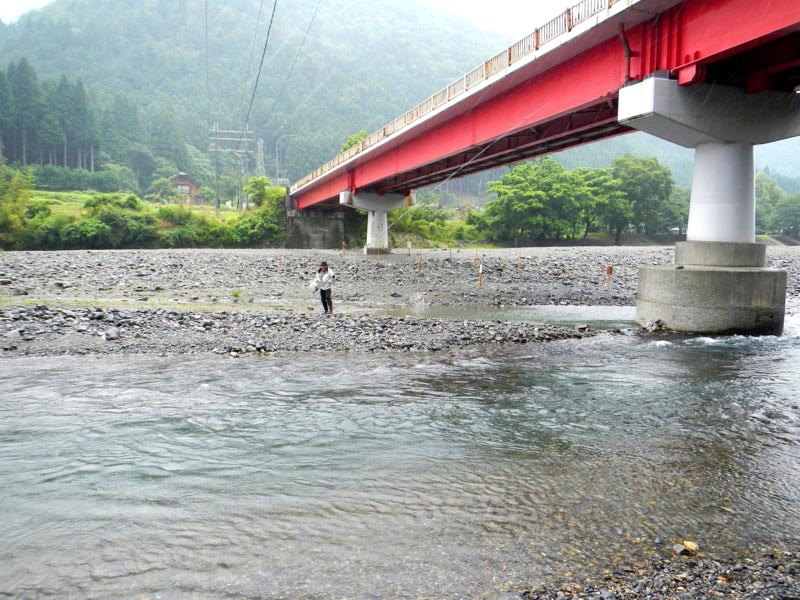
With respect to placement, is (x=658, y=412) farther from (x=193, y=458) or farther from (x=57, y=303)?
(x=57, y=303)

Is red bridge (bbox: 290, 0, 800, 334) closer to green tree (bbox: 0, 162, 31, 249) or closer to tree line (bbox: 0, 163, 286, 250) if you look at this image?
tree line (bbox: 0, 163, 286, 250)

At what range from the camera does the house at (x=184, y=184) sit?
416 ft

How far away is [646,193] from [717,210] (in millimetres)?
82022

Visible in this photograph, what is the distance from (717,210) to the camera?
16609mm

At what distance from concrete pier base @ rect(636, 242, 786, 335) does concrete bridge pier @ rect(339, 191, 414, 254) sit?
3340cm

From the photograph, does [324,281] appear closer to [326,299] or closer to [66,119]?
[326,299]

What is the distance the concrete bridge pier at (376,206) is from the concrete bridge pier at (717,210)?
33.0 metres

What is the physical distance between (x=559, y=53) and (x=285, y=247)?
168 feet

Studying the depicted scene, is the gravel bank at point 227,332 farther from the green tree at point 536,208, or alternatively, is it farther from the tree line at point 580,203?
the tree line at point 580,203

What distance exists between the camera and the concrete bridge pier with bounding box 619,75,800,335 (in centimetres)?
1584

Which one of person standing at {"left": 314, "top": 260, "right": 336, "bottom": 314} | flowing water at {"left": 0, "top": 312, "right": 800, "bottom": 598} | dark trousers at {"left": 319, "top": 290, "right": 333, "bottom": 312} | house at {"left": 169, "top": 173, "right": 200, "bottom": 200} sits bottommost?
flowing water at {"left": 0, "top": 312, "right": 800, "bottom": 598}

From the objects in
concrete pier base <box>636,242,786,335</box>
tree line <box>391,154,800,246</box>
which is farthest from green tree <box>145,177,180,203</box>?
concrete pier base <box>636,242,786,335</box>

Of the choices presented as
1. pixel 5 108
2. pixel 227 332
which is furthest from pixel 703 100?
pixel 5 108

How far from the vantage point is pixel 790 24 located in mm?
11898
